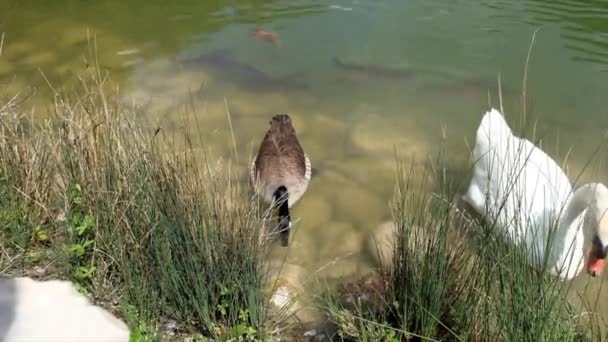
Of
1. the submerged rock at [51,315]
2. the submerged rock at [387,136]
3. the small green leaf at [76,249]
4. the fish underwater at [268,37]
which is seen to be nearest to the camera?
the submerged rock at [51,315]

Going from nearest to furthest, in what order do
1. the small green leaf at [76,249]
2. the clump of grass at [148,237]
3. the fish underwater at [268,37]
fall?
1. the clump of grass at [148,237]
2. the small green leaf at [76,249]
3. the fish underwater at [268,37]

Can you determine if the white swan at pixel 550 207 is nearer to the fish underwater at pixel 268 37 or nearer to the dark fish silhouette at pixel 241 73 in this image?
the dark fish silhouette at pixel 241 73

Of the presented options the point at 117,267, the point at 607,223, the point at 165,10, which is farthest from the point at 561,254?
the point at 165,10

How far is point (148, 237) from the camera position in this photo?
3566mm

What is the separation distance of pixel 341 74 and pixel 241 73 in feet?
3.57

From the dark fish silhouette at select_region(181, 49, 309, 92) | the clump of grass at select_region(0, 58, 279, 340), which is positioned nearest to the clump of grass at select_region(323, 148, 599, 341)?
the clump of grass at select_region(0, 58, 279, 340)

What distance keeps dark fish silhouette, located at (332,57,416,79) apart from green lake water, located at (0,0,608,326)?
0.08ft

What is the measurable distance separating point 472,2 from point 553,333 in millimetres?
6099

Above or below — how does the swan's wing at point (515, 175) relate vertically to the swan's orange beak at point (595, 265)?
above

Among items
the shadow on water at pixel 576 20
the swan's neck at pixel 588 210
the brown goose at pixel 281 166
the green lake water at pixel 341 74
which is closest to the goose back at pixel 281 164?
the brown goose at pixel 281 166

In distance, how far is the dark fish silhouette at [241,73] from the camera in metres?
7.06

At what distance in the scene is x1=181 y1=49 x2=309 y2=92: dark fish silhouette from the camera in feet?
23.2

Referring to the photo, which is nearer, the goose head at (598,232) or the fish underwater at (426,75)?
the goose head at (598,232)

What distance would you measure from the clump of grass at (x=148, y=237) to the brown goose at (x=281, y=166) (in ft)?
4.74
